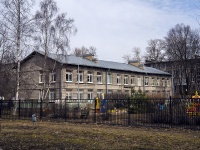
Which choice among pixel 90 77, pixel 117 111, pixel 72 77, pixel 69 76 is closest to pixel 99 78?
pixel 90 77

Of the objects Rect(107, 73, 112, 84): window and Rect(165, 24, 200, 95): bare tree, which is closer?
Rect(107, 73, 112, 84): window

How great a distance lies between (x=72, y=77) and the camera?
4241cm

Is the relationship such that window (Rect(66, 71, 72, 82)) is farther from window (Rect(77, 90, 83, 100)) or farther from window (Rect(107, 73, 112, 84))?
window (Rect(107, 73, 112, 84))

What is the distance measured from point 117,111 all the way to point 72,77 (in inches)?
943

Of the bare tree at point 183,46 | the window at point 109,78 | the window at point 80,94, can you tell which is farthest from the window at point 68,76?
the bare tree at point 183,46

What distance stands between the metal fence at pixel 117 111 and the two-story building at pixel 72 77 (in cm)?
1233

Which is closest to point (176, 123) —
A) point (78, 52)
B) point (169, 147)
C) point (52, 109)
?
point (169, 147)

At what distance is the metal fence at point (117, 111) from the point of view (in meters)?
15.5

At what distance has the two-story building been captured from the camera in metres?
39.3

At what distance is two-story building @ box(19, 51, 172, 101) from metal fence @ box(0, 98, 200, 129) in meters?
12.3

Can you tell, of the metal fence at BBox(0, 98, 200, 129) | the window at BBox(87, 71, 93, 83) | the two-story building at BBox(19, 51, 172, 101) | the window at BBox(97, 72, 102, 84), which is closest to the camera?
the metal fence at BBox(0, 98, 200, 129)

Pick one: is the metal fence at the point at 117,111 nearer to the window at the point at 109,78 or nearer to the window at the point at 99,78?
the window at the point at 99,78

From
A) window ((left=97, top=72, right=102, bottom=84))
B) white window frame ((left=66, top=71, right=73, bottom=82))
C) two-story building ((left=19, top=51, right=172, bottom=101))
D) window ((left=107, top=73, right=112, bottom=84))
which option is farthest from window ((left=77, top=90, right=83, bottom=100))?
window ((left=107, top=73, right=112, bottom=84))

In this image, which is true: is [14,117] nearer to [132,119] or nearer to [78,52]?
[132,119]
